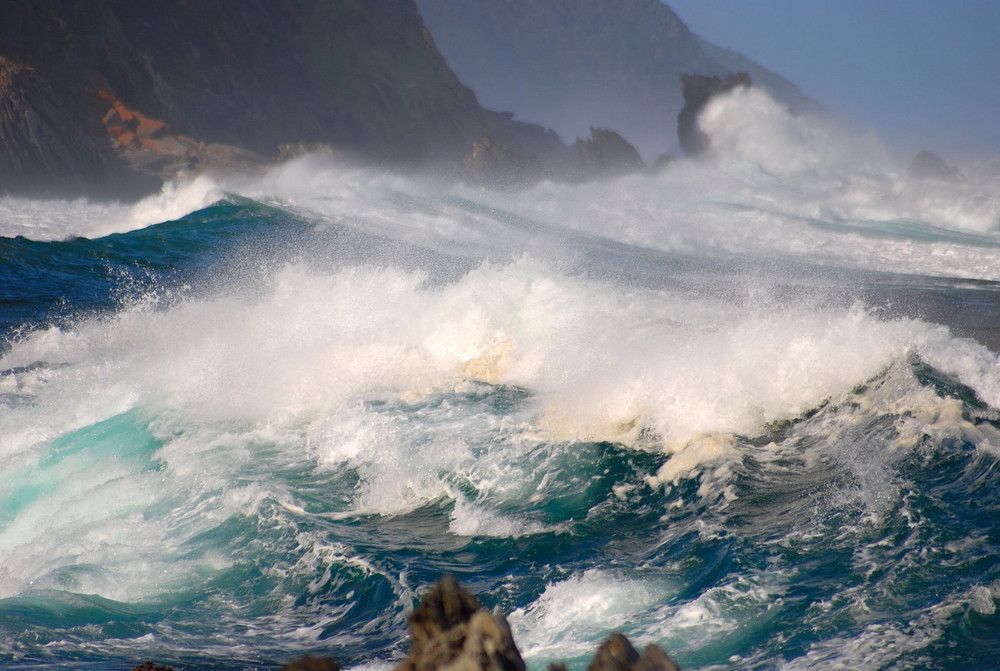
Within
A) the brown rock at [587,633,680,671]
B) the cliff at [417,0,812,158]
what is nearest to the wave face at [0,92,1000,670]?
the brown rock at [587,633,680,671]

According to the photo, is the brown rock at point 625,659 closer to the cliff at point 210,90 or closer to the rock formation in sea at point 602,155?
the cliff at point 210,90

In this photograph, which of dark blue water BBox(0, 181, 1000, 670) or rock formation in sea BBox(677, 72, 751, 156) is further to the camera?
rock formation in sea BBox(677, 72, 751, 156)

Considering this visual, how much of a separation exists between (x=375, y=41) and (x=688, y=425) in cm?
7680

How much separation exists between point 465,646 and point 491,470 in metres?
5.35

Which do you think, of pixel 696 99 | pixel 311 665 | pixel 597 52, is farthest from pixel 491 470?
pixel 597 52

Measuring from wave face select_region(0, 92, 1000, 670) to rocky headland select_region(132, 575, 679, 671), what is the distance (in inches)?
82.5

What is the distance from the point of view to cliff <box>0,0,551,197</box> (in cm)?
4675

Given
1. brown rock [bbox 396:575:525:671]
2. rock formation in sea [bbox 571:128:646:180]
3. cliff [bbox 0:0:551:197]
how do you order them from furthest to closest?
rock formation in sea [bbox 571:128:646:180], cliff [bbox 0:0:551:197], brown rock [bbox 396:575:525:671]

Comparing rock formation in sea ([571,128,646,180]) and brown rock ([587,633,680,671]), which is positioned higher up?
rock formation in sea ([571,128,646,180])

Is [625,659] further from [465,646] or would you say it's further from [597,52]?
[597,52]

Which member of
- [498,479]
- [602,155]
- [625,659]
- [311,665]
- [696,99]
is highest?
[696,99]

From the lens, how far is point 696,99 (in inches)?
2584

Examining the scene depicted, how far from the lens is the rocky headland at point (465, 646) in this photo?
2475 mm

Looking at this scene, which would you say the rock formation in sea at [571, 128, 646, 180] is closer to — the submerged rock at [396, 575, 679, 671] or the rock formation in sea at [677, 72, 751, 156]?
the rock formation in sea at [677, 72, 751, 156]
